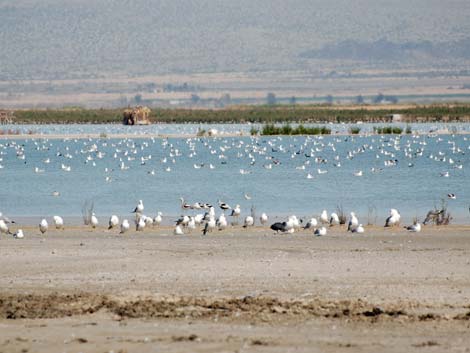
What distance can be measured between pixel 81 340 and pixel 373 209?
1559 cm

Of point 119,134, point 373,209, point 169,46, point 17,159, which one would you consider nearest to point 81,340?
point 373,209

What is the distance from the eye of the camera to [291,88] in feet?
542

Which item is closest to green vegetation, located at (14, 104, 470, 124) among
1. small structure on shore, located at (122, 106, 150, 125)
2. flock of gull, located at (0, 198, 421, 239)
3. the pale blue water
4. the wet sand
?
small structure on shore, located at (122, 106, 150, 125)

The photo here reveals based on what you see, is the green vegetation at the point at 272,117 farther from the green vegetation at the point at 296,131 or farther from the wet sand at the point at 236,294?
the wet sand at the point at 236,294

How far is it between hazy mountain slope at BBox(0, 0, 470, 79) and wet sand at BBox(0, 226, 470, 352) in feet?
520

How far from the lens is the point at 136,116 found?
277ft

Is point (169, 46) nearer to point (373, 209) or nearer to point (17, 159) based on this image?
point (17, 159)

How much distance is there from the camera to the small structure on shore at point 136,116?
8369cm

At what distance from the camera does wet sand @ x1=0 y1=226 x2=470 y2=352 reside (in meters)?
9.85

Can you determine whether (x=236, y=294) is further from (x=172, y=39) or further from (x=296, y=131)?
(x=172, y=39)

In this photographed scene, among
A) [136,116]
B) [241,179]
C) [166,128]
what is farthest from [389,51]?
[241,179]

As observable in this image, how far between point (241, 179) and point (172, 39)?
152563 mm

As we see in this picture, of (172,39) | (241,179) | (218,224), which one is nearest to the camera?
(218,224)

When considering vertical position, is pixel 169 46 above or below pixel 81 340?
above
